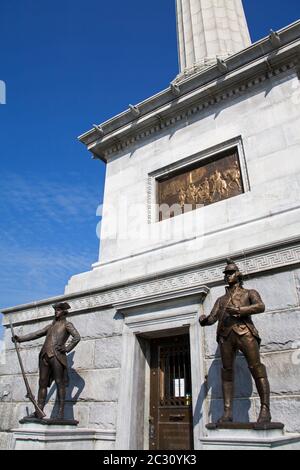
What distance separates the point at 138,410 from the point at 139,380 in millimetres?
564

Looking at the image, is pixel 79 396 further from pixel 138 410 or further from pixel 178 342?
pixel 178 342

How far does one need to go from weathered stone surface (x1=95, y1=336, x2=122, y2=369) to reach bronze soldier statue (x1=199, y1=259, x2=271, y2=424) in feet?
9.86

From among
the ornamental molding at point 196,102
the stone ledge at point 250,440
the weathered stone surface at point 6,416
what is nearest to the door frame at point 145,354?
the stone ledge at point 250,440

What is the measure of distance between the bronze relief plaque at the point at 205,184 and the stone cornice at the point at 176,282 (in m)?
2.06

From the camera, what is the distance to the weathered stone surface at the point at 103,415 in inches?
296

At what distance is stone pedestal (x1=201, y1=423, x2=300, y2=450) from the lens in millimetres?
4480

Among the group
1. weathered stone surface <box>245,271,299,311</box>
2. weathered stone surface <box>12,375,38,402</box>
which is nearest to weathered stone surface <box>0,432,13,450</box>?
weathered stone surface <box>12,375,38,402</box>

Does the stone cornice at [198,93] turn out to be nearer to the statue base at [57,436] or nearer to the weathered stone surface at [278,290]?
the weathered stone surface at [278,290]

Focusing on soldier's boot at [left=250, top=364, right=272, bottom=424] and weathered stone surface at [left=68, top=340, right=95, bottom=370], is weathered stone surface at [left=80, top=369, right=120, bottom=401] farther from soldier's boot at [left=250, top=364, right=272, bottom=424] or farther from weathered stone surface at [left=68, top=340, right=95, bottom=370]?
soldier's boot at [left=250, top=364, right=272, bottom=424]

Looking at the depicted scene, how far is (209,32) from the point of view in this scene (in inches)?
544

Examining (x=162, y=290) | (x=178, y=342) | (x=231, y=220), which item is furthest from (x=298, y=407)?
(x=231, y=220)

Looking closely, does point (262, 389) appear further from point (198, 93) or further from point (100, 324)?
point (198, 93)

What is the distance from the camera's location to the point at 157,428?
294 inches

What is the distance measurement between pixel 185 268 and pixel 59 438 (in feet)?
12.8
